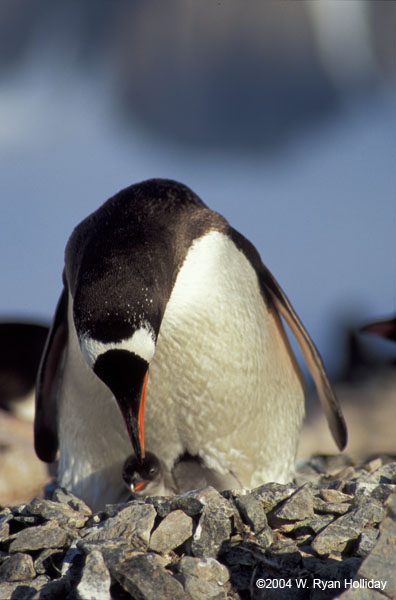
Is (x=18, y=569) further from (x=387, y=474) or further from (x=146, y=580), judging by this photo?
(x=387, y=474)

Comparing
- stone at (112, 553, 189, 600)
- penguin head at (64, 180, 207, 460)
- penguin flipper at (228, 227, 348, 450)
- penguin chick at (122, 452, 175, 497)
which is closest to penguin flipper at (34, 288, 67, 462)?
penguin head at (64, 180, 207, 460)

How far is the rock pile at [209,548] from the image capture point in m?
1.38

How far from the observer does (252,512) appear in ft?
5.82

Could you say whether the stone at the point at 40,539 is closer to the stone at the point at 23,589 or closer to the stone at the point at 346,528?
the stone at the point at 23,589

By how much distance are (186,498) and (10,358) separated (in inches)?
175

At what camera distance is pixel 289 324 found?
10.6ft

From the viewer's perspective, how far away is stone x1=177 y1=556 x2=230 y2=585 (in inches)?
59.6

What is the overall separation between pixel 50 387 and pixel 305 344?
50.7 inches

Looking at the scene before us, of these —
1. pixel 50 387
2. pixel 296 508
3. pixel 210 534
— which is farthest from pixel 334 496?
pixel 50 387

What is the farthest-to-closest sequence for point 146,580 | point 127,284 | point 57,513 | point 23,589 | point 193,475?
point 193,475
point 127,284
point 57,513
point 23,589
point 146,580

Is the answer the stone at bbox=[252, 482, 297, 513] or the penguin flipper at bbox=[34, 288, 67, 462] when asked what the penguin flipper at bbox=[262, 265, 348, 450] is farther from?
the stone at bbox=[252, 482, 297, 513]

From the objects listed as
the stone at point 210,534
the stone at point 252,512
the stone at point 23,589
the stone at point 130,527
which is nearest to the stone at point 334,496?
the stone at point 252,512

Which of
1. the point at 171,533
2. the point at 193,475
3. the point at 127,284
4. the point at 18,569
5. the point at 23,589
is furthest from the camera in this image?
the point at 193,475

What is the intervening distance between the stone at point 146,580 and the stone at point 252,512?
376 millimetres
